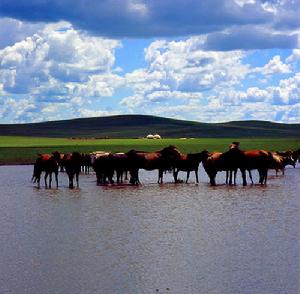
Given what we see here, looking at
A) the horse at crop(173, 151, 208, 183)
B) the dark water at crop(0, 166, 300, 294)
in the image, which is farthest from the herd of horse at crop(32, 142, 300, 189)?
the dark water at crop(0, 166, 300, 294)

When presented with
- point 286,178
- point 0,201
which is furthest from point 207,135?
point 0,201

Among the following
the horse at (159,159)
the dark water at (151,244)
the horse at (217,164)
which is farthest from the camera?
the horse at (159,159)

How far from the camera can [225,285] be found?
11.5 meters

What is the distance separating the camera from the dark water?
11797mm

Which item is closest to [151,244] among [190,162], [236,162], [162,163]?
[236,162]

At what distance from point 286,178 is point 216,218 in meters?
19.5

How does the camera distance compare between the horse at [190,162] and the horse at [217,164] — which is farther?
the horse at [190,162]

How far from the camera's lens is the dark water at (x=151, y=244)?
11797 millimetres

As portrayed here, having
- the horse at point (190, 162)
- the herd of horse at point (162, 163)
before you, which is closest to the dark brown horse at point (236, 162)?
the herd of horse at point (162, 163)

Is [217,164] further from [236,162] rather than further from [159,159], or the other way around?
[159,159]

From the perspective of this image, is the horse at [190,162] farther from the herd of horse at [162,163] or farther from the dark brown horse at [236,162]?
the dark brown horse at [236,162]

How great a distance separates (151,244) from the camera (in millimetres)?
15328

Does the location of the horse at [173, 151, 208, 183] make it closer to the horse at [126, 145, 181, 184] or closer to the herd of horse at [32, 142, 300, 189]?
the herd of horse at [32, 142, 300, 189]

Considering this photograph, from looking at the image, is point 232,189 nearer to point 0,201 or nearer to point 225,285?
point 0,201
